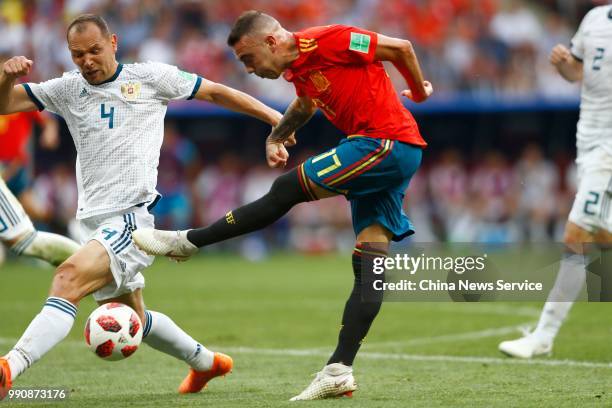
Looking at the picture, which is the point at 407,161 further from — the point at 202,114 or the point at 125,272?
the point at 202,114

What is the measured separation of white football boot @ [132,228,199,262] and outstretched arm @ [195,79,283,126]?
3.36 ft

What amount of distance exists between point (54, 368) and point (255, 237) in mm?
15863

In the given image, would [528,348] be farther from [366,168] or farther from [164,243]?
[164,243]

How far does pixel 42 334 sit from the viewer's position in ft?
19.7

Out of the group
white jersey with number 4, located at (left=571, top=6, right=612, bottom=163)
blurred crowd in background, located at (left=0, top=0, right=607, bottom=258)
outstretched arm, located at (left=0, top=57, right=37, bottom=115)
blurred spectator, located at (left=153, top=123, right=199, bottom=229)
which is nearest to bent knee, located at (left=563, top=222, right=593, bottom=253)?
white jersey with number 4, located at (left=571, top=6, right=612, bottom=163)

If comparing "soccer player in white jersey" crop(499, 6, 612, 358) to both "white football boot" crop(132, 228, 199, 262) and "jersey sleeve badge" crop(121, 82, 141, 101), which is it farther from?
"jersey sleeve badge" crop(121, 82, 141, 101)

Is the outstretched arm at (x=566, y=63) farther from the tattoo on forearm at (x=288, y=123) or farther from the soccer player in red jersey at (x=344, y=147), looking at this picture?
the tattoo on forearm at (x=288, y=123)

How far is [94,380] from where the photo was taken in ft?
24.4

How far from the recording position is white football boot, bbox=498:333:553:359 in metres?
8.36

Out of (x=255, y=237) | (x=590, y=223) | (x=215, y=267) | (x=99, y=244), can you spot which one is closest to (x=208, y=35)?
(x=255, y=237)

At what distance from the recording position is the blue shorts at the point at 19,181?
14773 mm

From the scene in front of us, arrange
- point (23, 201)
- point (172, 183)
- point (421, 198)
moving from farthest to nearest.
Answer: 1. point (421, 198)
2. point (172, 183)
3. point (23, 201)

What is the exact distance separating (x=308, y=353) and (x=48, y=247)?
234cm

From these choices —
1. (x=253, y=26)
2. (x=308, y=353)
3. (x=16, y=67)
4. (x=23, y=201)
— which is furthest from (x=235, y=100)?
(x=23, y=201)
